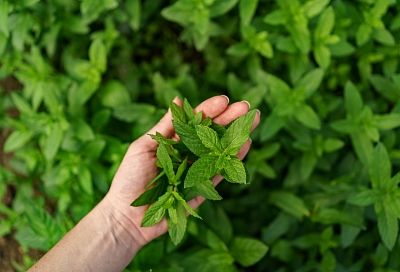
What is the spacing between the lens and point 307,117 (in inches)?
104

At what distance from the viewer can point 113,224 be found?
7.18ft

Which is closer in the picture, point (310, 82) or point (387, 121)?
point (387, 121)

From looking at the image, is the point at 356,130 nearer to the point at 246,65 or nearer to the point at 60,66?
the point at 246,65

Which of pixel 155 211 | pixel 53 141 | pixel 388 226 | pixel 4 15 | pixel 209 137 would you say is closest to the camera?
pixel 209 137

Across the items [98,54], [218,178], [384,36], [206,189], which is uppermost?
[98,54]

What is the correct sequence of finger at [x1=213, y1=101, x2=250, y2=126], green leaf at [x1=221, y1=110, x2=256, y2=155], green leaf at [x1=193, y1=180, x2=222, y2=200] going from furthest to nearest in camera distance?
1. finger at [x1=213, y1=101, x2=250, y2=126]
2. green leaf at [x1=193, y1=180, x2=222, y2=200]
3. green leaf at [x1=221, y1=110, x2=256, y2=155]

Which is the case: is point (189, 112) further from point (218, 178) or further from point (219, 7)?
point (219, 7)

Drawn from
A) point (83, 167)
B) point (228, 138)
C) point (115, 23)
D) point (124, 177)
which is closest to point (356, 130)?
point (228, 138)

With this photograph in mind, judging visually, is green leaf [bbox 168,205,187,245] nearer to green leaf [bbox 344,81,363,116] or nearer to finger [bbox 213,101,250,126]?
finger [bbox 213,101,250,126]

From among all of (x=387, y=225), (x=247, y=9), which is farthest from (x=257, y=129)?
(x=387, y=225)

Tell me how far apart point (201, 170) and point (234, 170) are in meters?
0.12

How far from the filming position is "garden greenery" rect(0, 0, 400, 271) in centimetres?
259

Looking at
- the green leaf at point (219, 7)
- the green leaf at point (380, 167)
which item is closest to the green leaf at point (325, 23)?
the green leaf at point (219, 7)

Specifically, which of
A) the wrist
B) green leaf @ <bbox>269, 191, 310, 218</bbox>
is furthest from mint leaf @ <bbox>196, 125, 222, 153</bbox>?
green leaf @ <bbox>269, 191, 310, 218</bbox>
